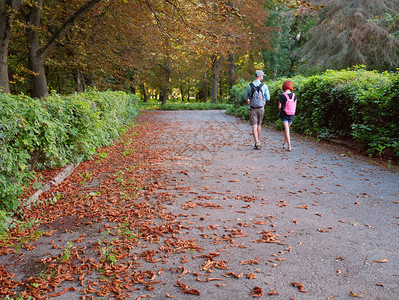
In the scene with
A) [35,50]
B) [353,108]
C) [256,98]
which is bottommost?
[353,108]

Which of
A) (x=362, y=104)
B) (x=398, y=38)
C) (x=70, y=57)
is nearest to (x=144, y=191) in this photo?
(x=362, y=104)

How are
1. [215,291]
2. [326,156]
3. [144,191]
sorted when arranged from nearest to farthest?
[215,291]
[144,191]
[326,156]

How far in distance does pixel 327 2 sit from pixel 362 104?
19.1m

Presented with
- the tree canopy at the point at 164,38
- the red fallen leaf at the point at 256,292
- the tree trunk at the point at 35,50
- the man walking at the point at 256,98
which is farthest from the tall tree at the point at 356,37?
the red fallen leaf at the point at 256,292

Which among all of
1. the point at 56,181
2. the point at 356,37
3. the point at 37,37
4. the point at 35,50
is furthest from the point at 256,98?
the point at 356,37

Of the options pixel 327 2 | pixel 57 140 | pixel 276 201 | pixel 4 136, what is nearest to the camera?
pixel 4 136

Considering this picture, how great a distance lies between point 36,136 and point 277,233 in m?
4.04

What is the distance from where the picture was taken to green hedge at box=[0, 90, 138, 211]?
3965 millimetres

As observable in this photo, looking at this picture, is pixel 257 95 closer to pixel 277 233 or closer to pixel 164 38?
pixel 164 38

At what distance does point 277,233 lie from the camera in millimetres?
3547

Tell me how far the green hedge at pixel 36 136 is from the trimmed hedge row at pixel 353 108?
6913 mm

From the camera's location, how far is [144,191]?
16.9ft

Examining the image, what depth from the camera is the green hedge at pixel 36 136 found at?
3.96m

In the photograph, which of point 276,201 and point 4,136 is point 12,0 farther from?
point 276,201
